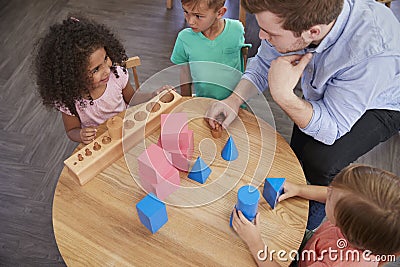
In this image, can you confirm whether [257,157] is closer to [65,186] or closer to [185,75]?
[185,75]

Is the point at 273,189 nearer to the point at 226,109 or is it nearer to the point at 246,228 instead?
the point at 246,228

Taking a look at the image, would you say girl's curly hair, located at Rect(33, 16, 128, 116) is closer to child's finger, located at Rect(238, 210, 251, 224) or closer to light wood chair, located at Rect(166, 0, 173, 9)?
child's finger, located at Rect(238, 210, 251, 224)

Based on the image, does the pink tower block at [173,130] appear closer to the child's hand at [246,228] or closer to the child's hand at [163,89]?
the child's hand at [163,89]

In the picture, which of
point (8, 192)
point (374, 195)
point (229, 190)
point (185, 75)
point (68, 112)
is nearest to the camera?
point (374, 195)

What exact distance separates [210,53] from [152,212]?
70 cm

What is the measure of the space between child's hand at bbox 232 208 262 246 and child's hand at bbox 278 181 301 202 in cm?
10

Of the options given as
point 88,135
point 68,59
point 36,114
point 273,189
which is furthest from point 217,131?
point 36,114

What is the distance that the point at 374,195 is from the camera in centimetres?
78

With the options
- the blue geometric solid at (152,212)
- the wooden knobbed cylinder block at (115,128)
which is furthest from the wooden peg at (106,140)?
the blue geometric solid at (152,212)

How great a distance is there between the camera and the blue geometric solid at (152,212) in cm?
94

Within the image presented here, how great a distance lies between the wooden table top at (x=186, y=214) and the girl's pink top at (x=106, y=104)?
277mm

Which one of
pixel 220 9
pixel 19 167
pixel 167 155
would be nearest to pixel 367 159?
pixel 220 9

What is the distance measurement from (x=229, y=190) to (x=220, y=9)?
2.07 ft

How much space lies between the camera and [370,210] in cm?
77
